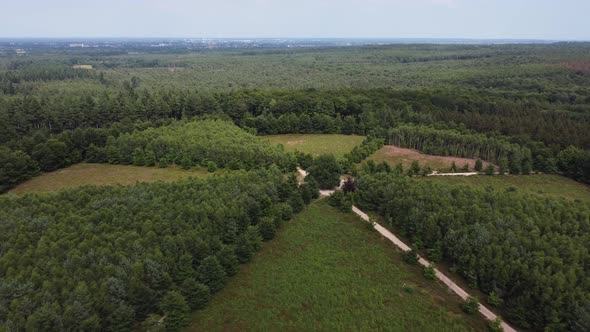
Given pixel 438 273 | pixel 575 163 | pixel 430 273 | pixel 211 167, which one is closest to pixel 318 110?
pixel 211 167

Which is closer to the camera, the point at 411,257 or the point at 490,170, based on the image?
the point at 411,257

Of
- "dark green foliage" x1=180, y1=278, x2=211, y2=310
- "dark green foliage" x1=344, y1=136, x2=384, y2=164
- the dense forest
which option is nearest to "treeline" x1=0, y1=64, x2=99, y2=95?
the dense forest

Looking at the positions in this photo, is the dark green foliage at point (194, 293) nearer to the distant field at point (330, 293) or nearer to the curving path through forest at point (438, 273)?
the distant field at point (330, 293)

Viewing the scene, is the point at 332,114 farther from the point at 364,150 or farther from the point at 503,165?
the point at 503,165

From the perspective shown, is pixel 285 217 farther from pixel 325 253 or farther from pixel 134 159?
pixel 134 159

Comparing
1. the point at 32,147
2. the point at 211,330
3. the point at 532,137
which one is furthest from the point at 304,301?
the point at 532,137

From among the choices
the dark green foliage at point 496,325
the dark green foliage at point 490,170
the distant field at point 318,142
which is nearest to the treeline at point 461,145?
the dark green foliage at point 490,170
